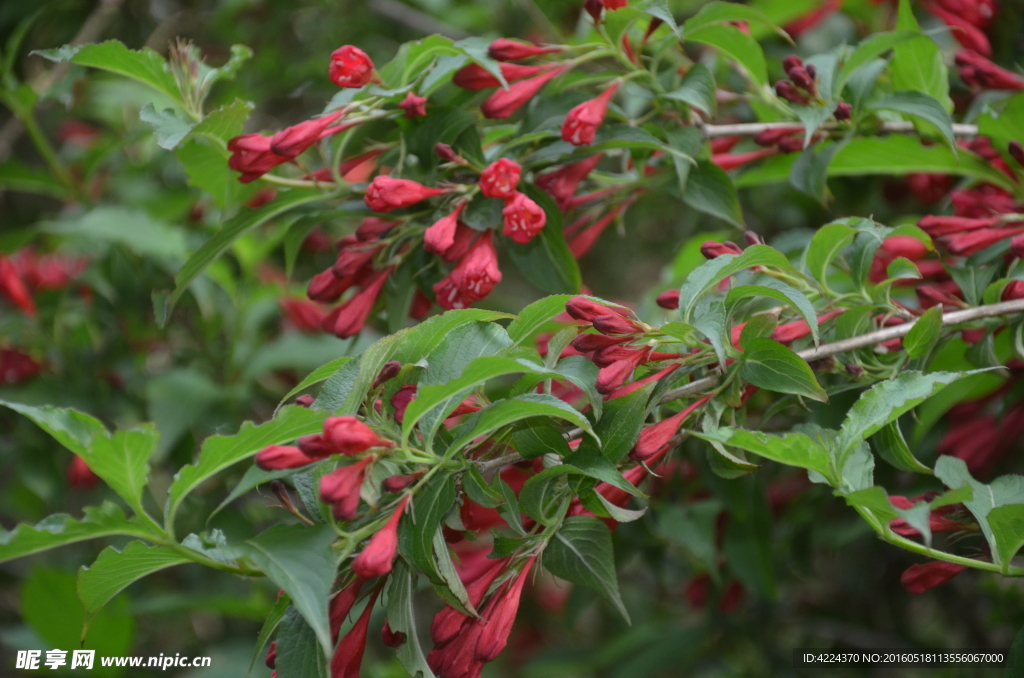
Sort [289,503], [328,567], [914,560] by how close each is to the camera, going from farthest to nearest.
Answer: [914,560] → [289,503] → [328,567]

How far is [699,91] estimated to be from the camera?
1183 millimetres

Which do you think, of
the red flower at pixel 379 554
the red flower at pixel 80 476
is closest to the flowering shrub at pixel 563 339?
the red flower at pixel 379 554

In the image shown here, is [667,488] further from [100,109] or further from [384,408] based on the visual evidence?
[100,109]

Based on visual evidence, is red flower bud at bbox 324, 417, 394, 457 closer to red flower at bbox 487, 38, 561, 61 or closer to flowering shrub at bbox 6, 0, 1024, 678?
flowering shrub at bbox 6, 0, 1024, 678

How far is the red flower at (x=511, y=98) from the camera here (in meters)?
1.18

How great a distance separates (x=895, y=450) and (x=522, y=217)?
0.56 meters

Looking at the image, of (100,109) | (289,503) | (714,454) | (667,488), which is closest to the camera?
(289,503)

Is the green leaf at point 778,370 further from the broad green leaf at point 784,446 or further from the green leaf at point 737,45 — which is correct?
the green leaf at point 737,45

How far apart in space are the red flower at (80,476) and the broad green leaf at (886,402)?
64.3 inches

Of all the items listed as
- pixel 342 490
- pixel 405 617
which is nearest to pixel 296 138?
pixel 342 490

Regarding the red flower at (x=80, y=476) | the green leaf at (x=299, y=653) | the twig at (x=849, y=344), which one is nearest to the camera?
the green leaf at (x=299, y=653)

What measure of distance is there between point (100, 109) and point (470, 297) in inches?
82.0

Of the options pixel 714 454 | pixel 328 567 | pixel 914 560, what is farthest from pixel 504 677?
pixel 328 567

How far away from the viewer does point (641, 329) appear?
0.90 meters
